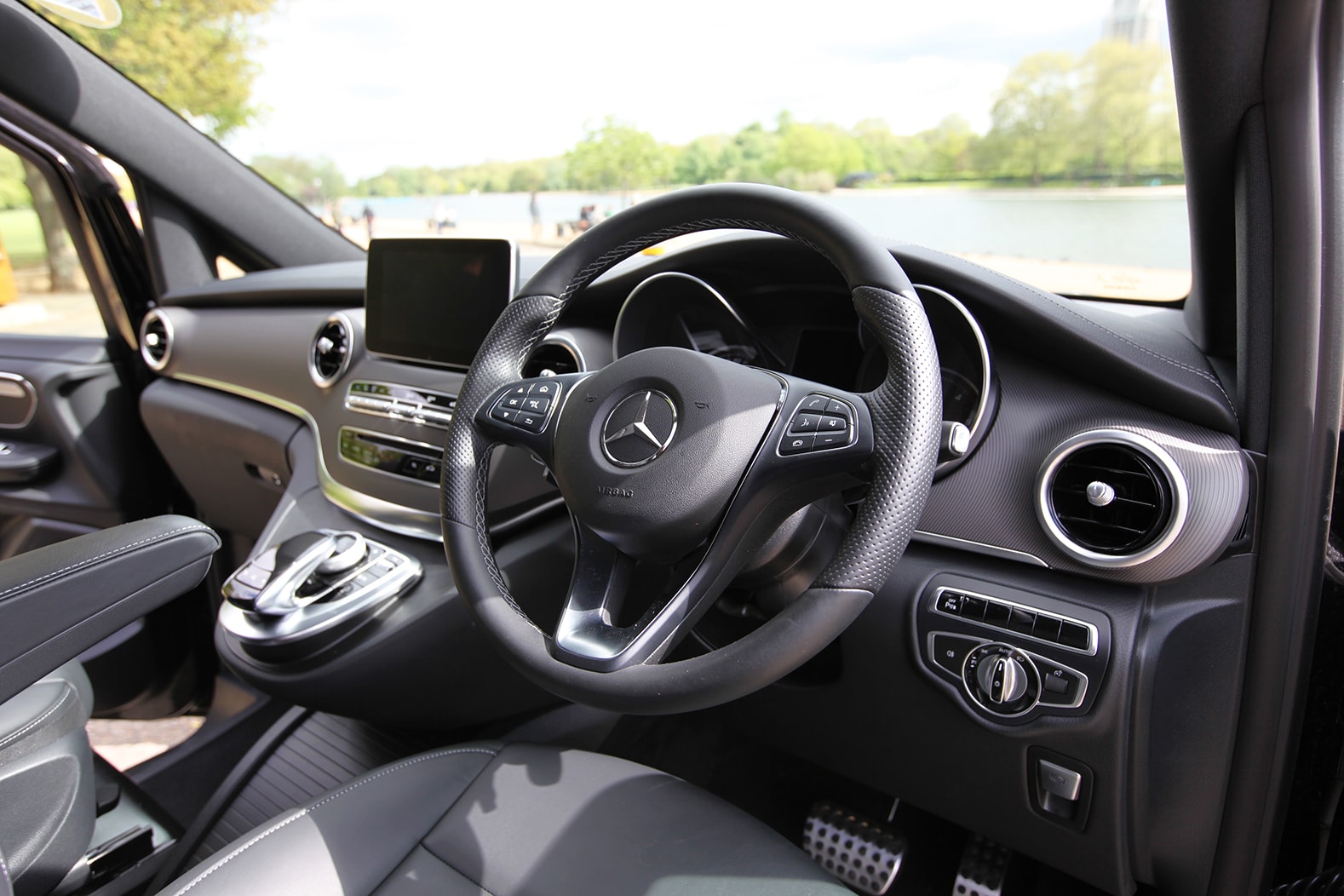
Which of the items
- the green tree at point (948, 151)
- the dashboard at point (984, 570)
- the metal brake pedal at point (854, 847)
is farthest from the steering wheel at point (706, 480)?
the metal brake pedal at point (854, 847)

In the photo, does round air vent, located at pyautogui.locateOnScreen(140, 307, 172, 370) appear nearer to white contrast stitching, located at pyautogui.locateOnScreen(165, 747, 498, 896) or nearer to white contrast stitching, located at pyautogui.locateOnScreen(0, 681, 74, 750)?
white contrast stitching, located at pyautogui.locateOnScreen(0, 681, 74, 750)

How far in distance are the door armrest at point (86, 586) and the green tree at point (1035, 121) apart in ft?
4.12

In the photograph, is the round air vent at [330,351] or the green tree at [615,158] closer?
the green tree at [615,158]

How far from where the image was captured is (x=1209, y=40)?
95cm

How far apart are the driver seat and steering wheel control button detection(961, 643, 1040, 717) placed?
1.09 feet

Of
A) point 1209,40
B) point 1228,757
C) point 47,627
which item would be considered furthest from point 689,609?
point 1209,40

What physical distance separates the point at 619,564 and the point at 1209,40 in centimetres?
89

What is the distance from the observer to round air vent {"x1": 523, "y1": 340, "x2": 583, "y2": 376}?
1448mm

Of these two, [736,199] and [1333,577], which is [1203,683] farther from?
[736,199]

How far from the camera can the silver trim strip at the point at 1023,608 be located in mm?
1072

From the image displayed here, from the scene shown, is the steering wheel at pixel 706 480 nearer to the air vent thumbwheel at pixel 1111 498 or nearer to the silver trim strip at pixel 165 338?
the air vent thumbwheel at pixel 1111 498

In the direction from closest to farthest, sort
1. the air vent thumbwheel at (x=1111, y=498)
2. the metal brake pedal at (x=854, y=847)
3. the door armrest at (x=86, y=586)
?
1. the door armrest at (x=86, y=586)
2. the air vent thumbwheel at (x=1111, y=498)
3. the metal brake pedal at (x=854, y=847)

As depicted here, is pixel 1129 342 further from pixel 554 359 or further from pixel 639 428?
pixel 554 359

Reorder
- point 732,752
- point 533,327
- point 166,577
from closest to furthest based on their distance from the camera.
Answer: point 166,577
point 533,327
point 732,752
